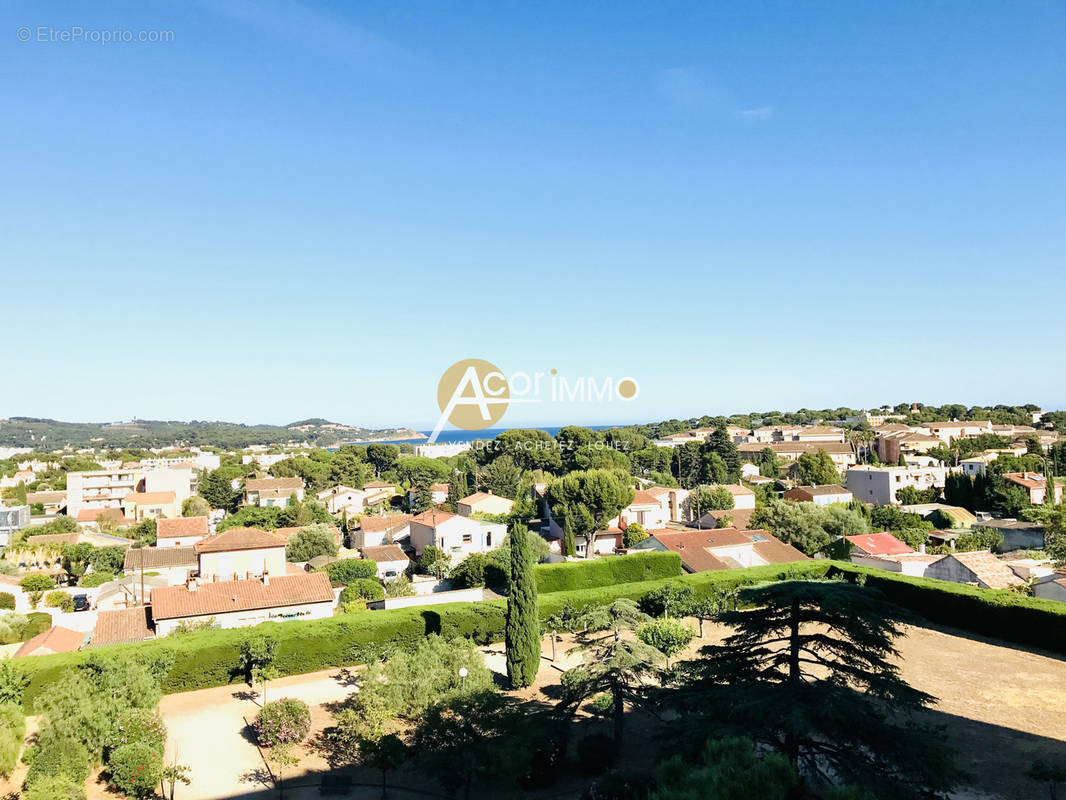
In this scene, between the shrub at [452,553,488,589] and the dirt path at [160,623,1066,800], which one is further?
the shrub at [452,553,488,589]

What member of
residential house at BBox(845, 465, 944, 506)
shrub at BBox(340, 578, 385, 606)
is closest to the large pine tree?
shrub at BBox(340, 578, 385, 606)

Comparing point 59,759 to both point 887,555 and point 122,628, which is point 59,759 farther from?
point 887,555

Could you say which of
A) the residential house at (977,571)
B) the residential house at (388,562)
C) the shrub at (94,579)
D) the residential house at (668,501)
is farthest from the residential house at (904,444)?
the shrub at (94,579)

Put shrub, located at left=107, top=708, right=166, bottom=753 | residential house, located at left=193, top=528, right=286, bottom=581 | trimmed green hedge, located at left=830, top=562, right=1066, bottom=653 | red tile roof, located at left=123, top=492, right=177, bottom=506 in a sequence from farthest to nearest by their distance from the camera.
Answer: red tile roof, located at left=123, top=492, right=177, bottom=506 → residential house, located at left=193, top=528, right=286, bottom=581 → trimmed green hedge, located at left=830, top=562, right=1066, bottom=653 → shrub, located at left=107, top=708, right=166, bottom=753

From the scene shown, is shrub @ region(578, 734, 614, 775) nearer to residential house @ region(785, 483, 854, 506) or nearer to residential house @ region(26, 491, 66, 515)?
residential house @ region(785, 483, 854, 506)

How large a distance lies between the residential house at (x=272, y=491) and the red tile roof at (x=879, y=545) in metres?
52.7

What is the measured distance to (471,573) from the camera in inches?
1241

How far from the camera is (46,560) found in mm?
43188

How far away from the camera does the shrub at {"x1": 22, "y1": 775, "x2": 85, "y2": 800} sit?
33.0 feet

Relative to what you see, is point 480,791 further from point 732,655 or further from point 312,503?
point 312,503

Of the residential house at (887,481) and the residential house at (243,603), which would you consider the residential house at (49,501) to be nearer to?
the residential house at (243,603)

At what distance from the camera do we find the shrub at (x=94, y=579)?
38.2 m

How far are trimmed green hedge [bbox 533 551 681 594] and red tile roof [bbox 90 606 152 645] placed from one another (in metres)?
13.9

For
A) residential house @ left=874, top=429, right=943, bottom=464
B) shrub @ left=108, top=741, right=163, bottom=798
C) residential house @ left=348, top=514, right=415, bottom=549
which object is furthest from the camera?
residential house @ left=874, top=429, right=943, bottom=464
